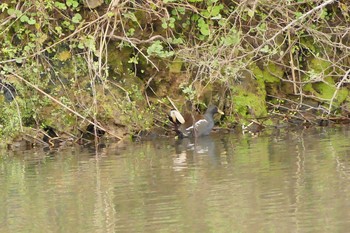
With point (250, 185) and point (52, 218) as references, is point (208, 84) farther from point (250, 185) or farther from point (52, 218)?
point (52, 218)

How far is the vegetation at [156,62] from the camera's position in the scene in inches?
571

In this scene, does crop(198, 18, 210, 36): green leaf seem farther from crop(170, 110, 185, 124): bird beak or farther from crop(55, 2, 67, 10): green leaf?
crop(55, 2, 67, 10): green leaf

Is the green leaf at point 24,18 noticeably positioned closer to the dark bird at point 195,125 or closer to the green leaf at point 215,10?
the dark bird at point 195,125

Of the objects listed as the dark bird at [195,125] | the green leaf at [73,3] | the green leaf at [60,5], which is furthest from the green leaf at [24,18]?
the dark bird at [195,125]

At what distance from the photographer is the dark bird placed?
14.5m

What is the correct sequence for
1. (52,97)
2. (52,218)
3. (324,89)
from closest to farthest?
(52,218) < (52,97) < (324,89)

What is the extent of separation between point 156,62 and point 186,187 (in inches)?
244

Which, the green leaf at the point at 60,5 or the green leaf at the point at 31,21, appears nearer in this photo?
the green leaf at the point at 31,21

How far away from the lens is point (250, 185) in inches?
360

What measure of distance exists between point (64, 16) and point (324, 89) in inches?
157

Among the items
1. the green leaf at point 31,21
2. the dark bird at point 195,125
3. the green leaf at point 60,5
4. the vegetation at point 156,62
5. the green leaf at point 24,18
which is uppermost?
the green leaf at point 60,5

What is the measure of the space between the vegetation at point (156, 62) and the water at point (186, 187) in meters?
1.30

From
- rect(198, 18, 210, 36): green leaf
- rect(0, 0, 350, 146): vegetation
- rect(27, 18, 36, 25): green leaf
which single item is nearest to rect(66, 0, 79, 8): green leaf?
rect(0, 0, 350, 146): vegetation

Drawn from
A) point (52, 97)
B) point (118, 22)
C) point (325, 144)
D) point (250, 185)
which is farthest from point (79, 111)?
point (250, 185)
